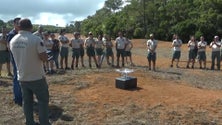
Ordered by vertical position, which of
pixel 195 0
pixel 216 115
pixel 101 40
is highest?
pixel 195 0

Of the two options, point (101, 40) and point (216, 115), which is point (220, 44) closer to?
→ point (101, 40)

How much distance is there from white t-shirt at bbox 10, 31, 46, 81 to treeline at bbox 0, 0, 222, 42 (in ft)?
112

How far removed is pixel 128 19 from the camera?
53.1m

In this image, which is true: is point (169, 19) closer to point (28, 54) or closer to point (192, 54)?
point (192, 54)

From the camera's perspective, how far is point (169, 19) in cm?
4862

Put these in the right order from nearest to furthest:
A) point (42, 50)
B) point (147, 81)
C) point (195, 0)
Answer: point (42, 50) < point (147, 81) < point (195, 0)

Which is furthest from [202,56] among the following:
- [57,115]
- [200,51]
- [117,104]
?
[57,115]

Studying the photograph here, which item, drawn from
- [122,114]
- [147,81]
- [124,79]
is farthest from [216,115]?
[147,81]

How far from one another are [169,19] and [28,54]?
42.3 m

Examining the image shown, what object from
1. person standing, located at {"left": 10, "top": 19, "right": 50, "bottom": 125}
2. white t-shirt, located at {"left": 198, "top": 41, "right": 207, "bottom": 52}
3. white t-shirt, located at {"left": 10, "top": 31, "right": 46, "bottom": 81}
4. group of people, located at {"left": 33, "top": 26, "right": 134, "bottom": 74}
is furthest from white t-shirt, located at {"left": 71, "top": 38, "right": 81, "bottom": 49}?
white t-shirt, located at {"left": 10, "top": 31, "right": 46, "bottom": 81}

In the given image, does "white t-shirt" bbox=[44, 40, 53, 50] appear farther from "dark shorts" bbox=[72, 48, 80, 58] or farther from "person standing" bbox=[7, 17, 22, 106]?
"person standing" bbox=[7, 17, 22, 106]

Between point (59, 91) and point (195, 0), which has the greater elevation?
point (195, 0)

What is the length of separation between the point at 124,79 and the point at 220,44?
400 inches

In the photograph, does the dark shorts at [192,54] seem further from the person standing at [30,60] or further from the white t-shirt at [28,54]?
the white t-shirt at [28,54]
